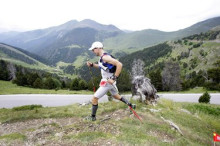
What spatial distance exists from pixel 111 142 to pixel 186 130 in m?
4.25

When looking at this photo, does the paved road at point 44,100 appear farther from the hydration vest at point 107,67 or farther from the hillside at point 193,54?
the hillside at point 193,54

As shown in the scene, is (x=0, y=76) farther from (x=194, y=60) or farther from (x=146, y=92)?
(x=194, y=60)

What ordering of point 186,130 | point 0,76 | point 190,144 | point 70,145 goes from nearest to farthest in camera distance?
point 70,145 → point 190,144 → point 186,130 → point 0,76

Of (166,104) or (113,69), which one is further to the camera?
(166,104)

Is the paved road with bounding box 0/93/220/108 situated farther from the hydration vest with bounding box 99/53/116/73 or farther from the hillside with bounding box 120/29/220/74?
the hillside with bounding box 120/29/220/74

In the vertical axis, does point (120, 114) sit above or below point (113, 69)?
below

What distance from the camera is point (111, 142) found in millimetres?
6121

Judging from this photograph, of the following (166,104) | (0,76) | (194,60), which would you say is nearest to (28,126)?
(166,104)

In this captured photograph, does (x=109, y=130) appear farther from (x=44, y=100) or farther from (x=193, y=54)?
(x=193, y=54)

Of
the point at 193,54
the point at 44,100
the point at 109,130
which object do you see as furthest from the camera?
the point at 193,54

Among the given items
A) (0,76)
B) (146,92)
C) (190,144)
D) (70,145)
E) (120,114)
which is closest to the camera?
(70,145)

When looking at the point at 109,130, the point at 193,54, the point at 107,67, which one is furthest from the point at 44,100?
the point at 193,54

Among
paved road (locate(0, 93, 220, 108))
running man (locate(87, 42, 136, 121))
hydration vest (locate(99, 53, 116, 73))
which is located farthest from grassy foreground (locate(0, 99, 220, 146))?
paved road (locate(0, 93, 220, 108))

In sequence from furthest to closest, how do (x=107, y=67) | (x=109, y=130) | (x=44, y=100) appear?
(x=44, y=100), (x=107, y=67), (x=109, y=130)
